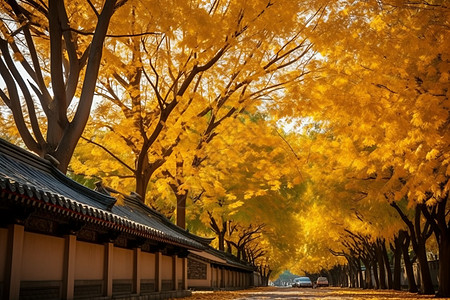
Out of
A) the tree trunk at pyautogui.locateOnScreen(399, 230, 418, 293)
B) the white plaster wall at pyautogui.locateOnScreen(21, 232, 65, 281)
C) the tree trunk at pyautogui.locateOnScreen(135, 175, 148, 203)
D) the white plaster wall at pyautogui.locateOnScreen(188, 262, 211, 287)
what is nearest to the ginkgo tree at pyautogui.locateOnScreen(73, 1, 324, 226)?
the tree trunk at pyautogui.locateOnScreen(135, 175, 148, 203)

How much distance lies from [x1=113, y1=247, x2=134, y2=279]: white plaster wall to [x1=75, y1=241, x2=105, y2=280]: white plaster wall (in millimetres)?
1057

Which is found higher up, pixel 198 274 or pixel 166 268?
pixel 166 268

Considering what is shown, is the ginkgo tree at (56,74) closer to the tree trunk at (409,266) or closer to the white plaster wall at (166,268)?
the white plaster wall at (166,268)

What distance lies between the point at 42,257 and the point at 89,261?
7.78ft

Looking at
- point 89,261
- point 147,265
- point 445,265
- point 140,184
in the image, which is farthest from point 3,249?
point 445,265

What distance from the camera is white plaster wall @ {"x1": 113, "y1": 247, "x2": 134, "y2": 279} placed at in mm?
14188

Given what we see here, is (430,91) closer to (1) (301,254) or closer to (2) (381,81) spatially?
(2) (381,81)

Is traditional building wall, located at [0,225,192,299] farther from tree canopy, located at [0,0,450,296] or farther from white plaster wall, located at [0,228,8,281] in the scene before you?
tree canopy, located at [0,0,450,296]

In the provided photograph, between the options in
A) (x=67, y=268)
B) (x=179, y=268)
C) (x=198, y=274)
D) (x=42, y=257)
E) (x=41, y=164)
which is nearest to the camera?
(x=42, y=257)

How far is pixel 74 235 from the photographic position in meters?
11.2

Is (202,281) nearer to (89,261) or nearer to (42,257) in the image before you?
(89,261)

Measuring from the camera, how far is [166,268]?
65.7ft

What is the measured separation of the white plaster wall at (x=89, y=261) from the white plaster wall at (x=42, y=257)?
860 mm

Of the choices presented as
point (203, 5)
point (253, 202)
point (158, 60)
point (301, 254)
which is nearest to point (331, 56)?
point (203, 5)
